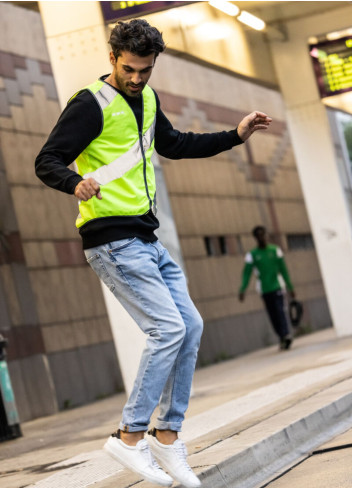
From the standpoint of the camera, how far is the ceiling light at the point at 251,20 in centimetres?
1542

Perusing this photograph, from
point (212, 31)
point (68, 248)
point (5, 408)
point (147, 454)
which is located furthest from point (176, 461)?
point (68, 248)

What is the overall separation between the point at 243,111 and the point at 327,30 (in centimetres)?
737

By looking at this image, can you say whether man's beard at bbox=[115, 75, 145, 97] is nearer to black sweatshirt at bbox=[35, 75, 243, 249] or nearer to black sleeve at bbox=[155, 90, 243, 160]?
black sweatshirt at bbox=[35, 75, 243, 249]

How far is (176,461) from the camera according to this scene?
5594 millimetres

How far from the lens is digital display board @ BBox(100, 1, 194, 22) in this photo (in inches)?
447

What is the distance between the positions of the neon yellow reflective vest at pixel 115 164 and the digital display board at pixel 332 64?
12153 millimetres

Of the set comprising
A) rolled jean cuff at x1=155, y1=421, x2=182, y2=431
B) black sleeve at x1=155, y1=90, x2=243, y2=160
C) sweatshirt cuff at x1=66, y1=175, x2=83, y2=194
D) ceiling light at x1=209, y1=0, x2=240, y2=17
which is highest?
ceiling light at x1=209, y1=0, x2=240, y2=17

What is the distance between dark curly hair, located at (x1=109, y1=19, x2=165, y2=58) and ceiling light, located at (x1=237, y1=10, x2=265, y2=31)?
10.00 m

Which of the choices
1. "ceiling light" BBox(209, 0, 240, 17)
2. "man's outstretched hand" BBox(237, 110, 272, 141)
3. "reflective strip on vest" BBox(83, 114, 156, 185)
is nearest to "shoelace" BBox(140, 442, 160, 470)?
"reflective strip on vest" BBox(83, 114, 156, 185)

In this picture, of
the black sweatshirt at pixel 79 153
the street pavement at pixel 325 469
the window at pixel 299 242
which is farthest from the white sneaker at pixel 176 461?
the window at pixel 299 242

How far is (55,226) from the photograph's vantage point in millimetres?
15953

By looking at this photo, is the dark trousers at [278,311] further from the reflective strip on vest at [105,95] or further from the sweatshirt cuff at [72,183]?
the sweatshirt cuff at [72,183]

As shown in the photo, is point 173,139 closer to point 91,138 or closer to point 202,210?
point 91,138

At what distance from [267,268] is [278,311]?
70 centimetres
